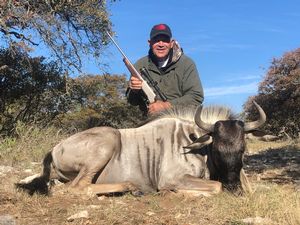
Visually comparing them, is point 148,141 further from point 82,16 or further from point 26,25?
point 82,16

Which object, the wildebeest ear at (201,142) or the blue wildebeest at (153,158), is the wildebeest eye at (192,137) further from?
the wildebeest ear at (201,142)

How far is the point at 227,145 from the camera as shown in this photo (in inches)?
182

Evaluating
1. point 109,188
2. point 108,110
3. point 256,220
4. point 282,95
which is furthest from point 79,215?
point 108,110

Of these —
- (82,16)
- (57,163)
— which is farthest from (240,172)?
(82,16)

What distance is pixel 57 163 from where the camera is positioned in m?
5.30

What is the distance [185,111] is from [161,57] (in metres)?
1.20

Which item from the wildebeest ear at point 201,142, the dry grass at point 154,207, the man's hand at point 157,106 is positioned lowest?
the dry grass at point 154,207

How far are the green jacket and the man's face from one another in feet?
0.31

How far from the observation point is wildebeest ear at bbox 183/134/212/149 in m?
4.92

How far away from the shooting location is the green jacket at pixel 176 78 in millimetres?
6180

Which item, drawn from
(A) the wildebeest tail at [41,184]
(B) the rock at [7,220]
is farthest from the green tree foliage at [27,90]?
(B) the rock at [7,220]

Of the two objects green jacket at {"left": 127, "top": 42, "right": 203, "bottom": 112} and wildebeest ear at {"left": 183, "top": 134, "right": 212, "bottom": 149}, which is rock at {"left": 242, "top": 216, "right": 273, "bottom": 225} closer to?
wildebeest ear at {"left": 183, "top": 134, "right": 212, "bottom": 149}

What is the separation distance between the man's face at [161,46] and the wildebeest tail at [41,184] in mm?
1979

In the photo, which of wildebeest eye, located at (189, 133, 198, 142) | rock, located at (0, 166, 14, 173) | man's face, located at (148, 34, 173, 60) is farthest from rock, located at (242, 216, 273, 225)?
rock, located at (0, 166, 14, 173)
